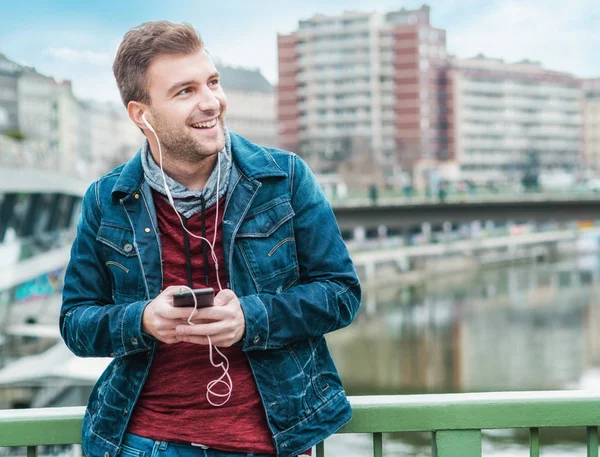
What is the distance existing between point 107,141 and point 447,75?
3300cm

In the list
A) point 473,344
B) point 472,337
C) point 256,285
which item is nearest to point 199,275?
point 256,285

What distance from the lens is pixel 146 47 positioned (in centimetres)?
171

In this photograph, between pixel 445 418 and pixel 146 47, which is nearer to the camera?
pixel 146 47

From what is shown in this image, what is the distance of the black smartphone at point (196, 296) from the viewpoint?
1.56 meters

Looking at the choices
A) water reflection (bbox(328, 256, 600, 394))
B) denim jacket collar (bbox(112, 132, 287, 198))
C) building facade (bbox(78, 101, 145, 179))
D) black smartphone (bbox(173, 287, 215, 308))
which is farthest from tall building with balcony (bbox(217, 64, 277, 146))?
black smartphone (bbox(173, 287, 215, 308))

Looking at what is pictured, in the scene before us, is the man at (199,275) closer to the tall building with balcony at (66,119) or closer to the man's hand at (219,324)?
the man's hand at (219,324)

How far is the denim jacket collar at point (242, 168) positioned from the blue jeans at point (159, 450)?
469 millimetres

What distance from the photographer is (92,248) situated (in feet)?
5.90

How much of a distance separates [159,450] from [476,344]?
2729cm

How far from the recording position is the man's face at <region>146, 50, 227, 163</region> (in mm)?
1713

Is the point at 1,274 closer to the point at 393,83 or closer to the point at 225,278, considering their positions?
the point at 225,278

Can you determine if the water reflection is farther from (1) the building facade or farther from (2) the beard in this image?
(1) the building facade

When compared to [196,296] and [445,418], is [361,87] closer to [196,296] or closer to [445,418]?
[445,418]

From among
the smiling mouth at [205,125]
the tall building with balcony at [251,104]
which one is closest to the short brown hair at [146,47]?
the smiling mouth at [205,125]
